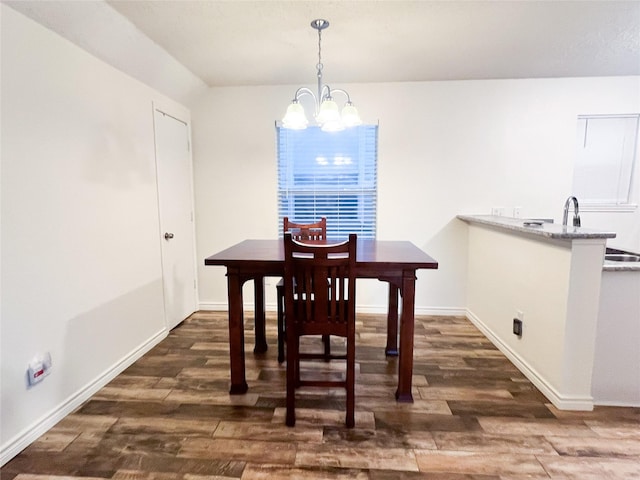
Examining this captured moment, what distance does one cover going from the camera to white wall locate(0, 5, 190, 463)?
1.58 m

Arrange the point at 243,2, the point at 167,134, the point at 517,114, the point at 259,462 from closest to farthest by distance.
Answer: the point at 259,462 → the point at 243,2 → the point at 167,134 → the point at 517,114

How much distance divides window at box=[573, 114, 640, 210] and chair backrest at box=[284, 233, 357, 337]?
296 centimetres

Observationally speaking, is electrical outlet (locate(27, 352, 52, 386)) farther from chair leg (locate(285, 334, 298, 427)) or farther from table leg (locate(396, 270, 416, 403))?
table leg (locate(396, 270, 416, 403))

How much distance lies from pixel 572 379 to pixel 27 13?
3506 millimetres

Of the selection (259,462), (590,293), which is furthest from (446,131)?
(259,462)

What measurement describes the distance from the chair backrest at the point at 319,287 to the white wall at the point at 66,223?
1305mm

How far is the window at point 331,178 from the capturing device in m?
3.37

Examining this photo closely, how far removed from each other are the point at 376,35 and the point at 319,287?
1796 mm

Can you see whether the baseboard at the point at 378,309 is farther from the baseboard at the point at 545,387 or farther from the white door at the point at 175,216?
the baseboard at the point at 545,387

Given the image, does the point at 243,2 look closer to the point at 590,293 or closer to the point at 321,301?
the point at 321,301

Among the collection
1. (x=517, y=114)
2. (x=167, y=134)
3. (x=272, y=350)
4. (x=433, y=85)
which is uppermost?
(x=433, y=85)

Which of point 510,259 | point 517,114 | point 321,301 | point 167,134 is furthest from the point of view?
point 517,114

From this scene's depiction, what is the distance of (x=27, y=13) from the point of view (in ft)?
5.30

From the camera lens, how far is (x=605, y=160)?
3260mm
